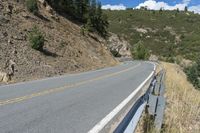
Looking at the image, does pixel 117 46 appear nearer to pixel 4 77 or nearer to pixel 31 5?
pixel 31 5

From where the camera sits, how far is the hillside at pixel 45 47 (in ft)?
87.3

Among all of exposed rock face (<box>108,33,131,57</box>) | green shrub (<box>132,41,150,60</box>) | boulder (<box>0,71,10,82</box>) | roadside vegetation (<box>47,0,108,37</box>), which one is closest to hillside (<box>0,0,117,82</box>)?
boulder (<box>0,71,10,82</box>)

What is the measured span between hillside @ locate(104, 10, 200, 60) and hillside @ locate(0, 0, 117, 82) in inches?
3165

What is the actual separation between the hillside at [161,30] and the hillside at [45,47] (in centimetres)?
8038

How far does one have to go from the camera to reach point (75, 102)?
43.5 feet

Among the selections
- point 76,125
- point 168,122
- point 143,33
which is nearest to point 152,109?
point 168,122

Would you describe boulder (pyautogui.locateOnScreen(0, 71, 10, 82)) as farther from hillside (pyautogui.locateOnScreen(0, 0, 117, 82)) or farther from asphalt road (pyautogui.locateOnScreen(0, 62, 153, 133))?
asphalt road (pyautogui.locateOnScreen(0, 62, 153, 133))

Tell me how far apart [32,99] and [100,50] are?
43.0 meters

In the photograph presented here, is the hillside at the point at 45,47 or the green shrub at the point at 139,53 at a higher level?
Answer: the hillside at the point at 45,47

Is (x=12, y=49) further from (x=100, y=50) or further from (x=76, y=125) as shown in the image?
(x=100, y=50)

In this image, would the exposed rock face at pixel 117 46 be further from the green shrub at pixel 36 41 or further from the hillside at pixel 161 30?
the green shrub at pixel 36 41

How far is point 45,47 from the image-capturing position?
35.3 meters

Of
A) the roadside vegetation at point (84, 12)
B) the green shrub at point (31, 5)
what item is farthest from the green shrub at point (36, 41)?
the roadside vegetation at point (84, 12)

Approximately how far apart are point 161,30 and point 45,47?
123 metres
